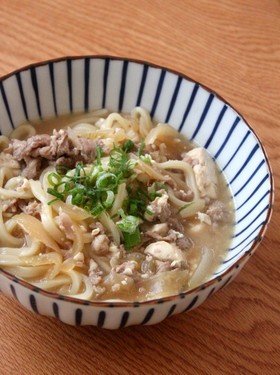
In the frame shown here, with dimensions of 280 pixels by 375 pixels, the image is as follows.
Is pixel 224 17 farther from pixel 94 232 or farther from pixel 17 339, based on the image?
pixel 17 339

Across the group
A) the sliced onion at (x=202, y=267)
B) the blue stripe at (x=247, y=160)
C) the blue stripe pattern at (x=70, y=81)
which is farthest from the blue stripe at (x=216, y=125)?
the blue stripe pattern at (x=70, y=81)

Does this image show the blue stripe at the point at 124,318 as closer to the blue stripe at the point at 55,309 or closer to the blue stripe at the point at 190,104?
the blue stripe at the point at 55,309

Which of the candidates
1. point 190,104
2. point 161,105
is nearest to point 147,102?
point 161,105

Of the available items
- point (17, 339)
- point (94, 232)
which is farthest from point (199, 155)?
point (17, 339)

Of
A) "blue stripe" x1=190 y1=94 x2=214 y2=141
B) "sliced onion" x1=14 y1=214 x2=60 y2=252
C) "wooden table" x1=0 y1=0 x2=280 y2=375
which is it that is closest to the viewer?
"wooden table" x1=0 y1=0 x2=280 y2=375

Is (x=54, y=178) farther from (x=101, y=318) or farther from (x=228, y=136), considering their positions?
(x=228, y=136)

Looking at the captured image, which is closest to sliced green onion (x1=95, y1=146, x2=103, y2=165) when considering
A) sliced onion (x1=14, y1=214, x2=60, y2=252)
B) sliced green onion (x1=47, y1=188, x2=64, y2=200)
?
sliced green onion (x1=47, y1=188, x2=64, y2=200)

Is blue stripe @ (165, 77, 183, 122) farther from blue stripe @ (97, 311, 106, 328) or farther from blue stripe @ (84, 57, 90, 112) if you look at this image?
blue stripe @ (97, 311, 106, 328)
